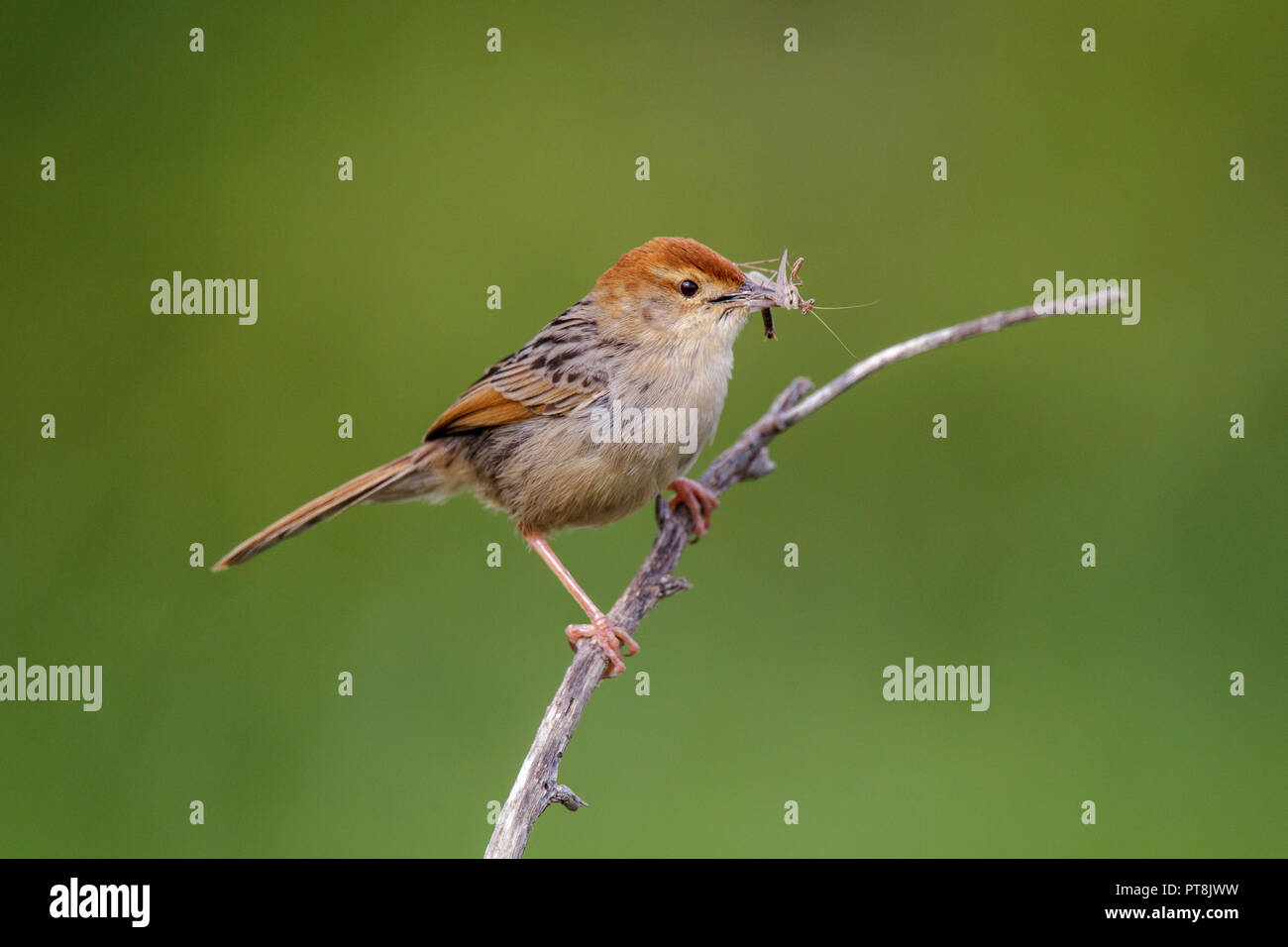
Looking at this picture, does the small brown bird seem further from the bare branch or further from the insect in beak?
the bare branch

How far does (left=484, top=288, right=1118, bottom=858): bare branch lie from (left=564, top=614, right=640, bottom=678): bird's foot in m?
0.04

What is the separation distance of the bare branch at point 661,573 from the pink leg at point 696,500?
0.04 meters

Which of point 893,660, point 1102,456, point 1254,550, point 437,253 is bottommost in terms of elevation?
point 893,660

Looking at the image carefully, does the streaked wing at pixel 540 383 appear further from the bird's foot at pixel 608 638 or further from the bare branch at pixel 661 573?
the bird's foot at pixel 608 638

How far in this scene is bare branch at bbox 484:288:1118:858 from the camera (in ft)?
12.3

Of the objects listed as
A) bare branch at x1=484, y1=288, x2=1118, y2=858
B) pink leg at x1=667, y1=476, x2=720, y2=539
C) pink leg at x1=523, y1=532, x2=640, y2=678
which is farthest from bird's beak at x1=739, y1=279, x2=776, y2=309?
pink leg at x1=523, y1=532, x2=640, y2=678

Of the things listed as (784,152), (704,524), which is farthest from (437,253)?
(704,524)

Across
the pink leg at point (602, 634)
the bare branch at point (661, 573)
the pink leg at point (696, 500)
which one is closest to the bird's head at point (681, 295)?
the bare branch at point (661, 573)

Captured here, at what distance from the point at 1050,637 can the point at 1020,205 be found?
336cm

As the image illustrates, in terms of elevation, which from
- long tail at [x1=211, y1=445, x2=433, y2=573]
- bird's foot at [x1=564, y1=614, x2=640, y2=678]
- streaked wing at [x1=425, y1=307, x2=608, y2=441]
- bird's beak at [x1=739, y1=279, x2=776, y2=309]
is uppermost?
bird's beak at [x1=739, y1=279, x2=776, y2=309]

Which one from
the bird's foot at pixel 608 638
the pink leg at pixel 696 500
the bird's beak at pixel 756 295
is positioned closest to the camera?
the bird's foot at pixel 608 638

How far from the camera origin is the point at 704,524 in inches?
223

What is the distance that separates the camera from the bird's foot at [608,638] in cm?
475

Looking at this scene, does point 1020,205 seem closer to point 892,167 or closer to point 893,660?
point 892,167
